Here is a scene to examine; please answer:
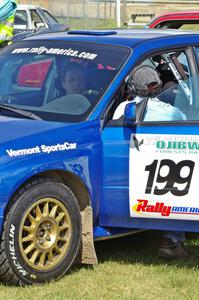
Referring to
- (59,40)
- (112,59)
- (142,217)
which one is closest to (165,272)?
(142,217)

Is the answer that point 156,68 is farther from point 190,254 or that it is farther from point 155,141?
point 190,254

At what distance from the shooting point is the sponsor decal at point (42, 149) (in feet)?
15.9

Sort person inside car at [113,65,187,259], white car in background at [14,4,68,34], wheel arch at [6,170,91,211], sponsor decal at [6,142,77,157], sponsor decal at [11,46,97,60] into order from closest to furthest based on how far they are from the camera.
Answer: sponsor decal at [6,142,77,157], wheel arch at [6,170,91,211], person inside car at [113,65,187,259], sponsor decal at [11,46,97,60], white car in background at [14,4,68,34]

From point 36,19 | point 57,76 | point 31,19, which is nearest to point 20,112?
point 57,76

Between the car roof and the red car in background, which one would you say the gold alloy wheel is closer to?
the car roof

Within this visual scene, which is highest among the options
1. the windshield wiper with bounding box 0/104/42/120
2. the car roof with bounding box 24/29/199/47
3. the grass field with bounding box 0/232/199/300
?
the car roof with bounding box 24/29/199/47

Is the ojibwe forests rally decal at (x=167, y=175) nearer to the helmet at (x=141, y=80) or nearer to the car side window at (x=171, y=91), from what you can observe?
the car side window at (x=171, y=91)

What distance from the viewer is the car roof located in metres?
5.86

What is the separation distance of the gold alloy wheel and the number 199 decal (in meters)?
0.61

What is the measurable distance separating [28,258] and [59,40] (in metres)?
1.87

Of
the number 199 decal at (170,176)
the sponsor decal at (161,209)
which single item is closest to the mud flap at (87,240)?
the sponsor decal at (161,209)

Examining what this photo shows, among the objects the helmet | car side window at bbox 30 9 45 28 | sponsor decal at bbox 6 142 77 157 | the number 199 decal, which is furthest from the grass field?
car side window at bbox 30 9 45 28

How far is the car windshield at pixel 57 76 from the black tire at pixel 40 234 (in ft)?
1.96

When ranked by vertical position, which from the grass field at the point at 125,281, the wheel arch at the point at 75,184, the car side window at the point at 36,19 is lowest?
the car side window at the point at 36,19
